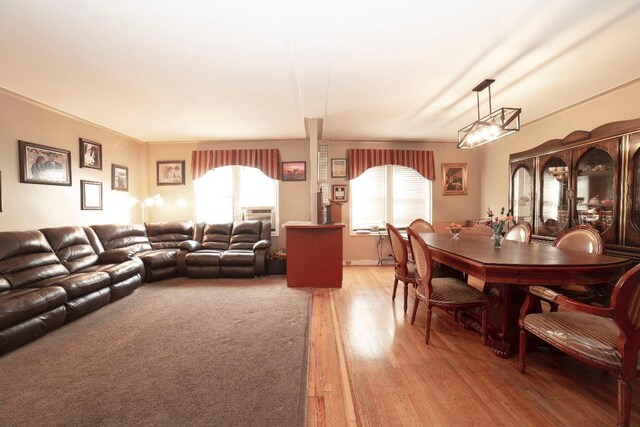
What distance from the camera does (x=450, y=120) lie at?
13.9ft

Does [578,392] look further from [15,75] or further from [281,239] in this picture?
[15,75]

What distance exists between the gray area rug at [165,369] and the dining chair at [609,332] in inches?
63.0

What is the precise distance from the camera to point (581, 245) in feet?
8.19

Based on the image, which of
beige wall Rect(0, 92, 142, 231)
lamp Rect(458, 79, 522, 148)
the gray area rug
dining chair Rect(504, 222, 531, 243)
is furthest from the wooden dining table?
beige wall Rect(0, 92, 142, 231)

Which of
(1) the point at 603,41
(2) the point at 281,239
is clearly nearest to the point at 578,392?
(1) the point at 603,41

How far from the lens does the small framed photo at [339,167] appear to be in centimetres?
545

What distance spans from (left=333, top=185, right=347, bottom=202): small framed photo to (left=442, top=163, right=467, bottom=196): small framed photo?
6.95 feet

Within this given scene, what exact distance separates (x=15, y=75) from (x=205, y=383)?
362cm

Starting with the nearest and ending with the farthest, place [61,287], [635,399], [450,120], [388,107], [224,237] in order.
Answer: [635,399], [61,287], [388,107], [450,120], [224,237]

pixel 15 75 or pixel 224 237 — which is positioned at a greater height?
pixel 15 75

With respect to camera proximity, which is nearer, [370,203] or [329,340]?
[329,340]

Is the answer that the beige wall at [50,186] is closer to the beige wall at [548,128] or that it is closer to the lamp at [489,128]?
the lamp at [489,128]

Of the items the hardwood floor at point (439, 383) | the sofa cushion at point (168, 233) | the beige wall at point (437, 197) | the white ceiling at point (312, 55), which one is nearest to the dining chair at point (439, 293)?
the hardwood floor at point (439, 383)

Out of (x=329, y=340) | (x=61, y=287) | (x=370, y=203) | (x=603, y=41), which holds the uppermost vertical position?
(x=603, y=41)
